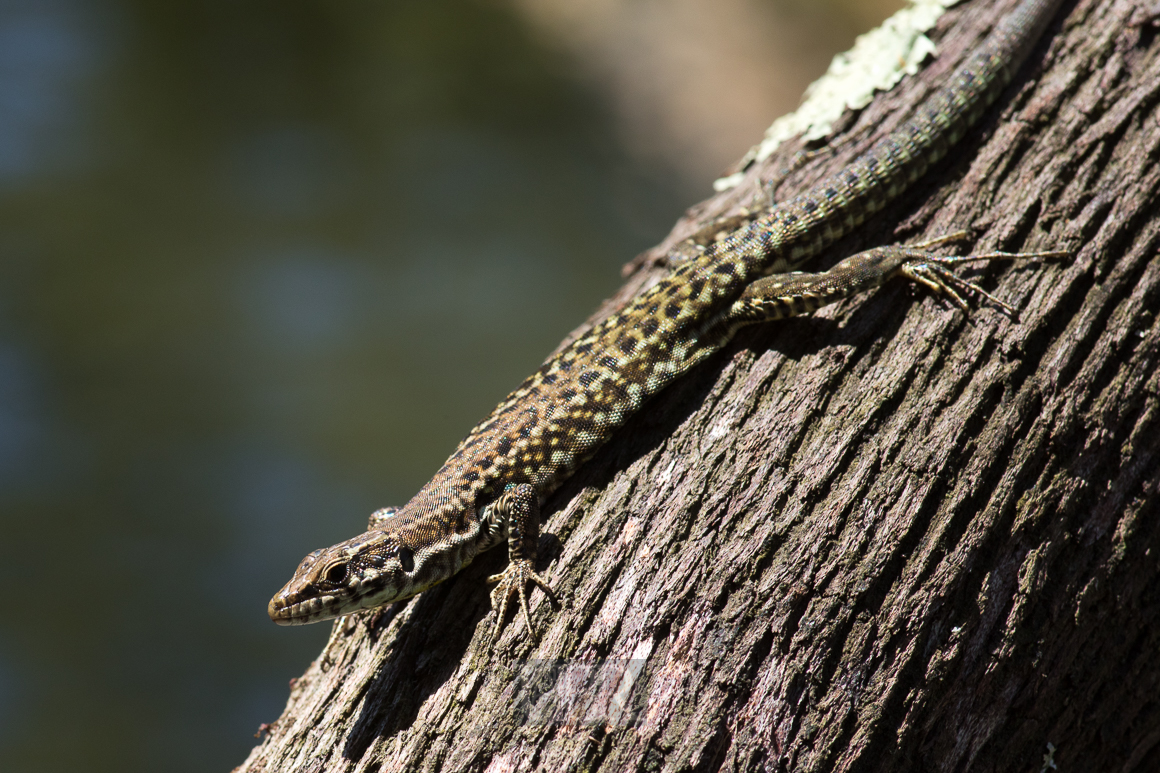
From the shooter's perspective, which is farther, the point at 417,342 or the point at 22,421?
the point at 417,342

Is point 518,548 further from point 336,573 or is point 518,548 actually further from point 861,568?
point 861,568

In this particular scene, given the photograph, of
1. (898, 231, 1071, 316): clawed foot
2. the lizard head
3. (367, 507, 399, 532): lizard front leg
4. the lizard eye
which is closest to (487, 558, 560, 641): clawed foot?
the lizard head

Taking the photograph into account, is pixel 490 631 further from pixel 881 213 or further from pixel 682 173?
pixel 682 173

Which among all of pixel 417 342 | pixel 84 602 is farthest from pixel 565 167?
pixel 84 602

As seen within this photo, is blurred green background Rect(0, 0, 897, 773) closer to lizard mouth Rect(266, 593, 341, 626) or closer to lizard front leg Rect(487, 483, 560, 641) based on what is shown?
lizard mouth Rect(266, 593, 341, 626)

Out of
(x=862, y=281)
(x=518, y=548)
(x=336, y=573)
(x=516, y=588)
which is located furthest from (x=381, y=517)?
(x=862, y=281)
